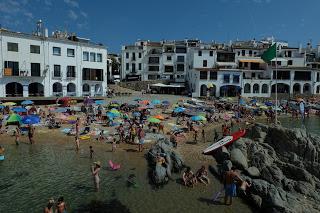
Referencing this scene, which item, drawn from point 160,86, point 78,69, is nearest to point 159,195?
point 78,69

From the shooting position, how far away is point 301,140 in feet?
77.3

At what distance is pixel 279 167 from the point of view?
2241 cm

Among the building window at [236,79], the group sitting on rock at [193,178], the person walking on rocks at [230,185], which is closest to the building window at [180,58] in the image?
the building window at [236,79]

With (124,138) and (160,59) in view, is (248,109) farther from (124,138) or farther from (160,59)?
(160,59)

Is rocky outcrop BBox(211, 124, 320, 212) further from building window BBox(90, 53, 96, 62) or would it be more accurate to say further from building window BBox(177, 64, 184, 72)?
building window BBox(177, 64, 184, 72)

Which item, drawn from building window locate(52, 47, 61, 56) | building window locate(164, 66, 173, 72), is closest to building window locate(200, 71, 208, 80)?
building window locate(164, 66, 173, 72)

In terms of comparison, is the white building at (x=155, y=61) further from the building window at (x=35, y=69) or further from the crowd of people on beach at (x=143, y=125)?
the building window at (x=35, y=69)

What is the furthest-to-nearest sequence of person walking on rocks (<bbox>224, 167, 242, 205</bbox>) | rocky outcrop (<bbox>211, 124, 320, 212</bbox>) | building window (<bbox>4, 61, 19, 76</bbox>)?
building window (<bbox>4, 61, 19, 76</bbox>), person walking on rocks (<bbox>224, 167, 242, 205</bbox>), rocky outcrop (<bbox>211, 124, 320, 212</bbox>)

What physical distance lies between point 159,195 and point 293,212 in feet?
24.3

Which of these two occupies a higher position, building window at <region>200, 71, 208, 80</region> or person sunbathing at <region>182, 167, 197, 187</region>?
building window at <region>200, 71, 208, 80</region>

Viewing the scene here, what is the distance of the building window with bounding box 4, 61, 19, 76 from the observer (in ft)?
166

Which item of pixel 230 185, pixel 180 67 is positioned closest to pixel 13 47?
pixel 230 185

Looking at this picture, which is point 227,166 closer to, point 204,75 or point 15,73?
point 15,73

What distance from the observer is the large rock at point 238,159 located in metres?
22.4
